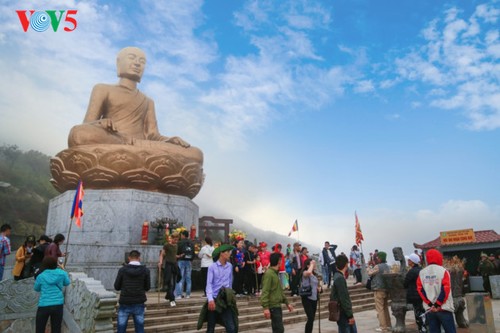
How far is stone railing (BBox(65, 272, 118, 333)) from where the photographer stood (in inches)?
216

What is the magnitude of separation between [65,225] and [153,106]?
18.7 feet

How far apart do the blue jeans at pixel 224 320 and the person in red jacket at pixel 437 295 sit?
2.33 m

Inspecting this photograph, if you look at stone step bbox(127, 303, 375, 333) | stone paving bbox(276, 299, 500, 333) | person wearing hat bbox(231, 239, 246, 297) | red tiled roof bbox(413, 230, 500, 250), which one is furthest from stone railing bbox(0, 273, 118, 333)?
red tiled roof bbox(413, 230, 500, 250)

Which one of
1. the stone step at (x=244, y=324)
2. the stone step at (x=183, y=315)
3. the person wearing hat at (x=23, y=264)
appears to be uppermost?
the person wearing hat at (x=23, y=264)

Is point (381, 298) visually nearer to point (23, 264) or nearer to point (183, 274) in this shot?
point (183, 274)

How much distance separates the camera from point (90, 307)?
18.3ft

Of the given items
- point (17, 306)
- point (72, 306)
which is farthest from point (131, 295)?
point (17, 306)

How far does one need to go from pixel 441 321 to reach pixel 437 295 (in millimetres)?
290

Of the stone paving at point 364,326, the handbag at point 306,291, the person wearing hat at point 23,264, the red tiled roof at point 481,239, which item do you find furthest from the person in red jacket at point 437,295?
the red tiled roof at point 481,239

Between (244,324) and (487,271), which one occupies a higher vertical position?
(487,271)

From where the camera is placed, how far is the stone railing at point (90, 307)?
5.48 meters

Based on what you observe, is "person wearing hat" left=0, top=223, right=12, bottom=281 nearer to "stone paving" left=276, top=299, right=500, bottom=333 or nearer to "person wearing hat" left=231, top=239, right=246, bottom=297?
"person wearing hat" left=231, top=239, right=246, bottom=297

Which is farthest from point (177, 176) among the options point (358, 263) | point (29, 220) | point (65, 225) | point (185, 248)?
point (29, 220)

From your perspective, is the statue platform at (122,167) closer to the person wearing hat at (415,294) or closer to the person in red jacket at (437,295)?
the person wearing hat at (415,294)
